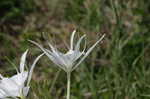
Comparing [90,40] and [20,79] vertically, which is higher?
[90,40]

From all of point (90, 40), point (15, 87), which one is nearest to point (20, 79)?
point (15, 87)

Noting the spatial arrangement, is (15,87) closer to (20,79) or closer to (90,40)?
(20,79)

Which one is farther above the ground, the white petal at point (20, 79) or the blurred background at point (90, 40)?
the blurred background at point (90, 40)

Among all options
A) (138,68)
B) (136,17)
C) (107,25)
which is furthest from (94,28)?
(138,68)

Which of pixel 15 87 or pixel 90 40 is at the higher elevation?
pixel 90 40

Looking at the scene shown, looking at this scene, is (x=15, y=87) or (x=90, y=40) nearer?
(x=15, y=87)

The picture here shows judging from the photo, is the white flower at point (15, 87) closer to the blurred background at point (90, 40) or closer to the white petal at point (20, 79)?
the white petal at point (20, 79)

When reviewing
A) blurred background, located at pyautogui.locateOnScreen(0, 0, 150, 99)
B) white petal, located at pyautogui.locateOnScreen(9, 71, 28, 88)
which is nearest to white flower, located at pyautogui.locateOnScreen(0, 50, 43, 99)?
white petal, located at pyautogui.locateOnScreen(9, 71, 28, 88)

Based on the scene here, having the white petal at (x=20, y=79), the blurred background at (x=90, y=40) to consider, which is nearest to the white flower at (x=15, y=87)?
the white petal at (x=20, y=79)

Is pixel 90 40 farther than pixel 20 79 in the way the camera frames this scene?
Yes
